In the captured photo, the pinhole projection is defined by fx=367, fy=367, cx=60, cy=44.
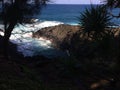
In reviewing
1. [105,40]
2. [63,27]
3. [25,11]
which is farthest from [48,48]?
[105,40]

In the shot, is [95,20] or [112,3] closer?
[95,20]

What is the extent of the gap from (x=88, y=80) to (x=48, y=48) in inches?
792

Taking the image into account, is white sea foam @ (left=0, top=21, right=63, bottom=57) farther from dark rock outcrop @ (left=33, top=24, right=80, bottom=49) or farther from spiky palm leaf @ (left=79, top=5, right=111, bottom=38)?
spiky palm leaf @ (left=79, top=5, right=111, bottom=38)

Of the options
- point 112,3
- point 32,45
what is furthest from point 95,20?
point 32,45

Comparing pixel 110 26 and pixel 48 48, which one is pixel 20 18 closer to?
pixel 110 26

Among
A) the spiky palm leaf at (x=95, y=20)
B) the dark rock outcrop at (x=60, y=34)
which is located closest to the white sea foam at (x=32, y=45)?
the dark rock outcrop at (x=60, y=34)

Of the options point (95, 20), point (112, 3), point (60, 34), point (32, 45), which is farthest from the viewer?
point (60, 34)

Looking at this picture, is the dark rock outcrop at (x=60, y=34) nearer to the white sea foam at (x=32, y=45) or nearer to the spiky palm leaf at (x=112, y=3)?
the white sea foam at (x=32, y=45)

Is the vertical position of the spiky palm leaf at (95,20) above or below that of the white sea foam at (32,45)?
above

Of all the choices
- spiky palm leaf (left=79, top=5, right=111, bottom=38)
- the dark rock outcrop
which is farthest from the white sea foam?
spiky palm leaf (left=79, top=5, right=111, bottom=38)

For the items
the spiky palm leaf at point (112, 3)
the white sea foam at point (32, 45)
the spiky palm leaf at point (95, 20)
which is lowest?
the white sea foam at point (32, 45)

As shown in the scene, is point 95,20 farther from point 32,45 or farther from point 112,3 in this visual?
point 32,45

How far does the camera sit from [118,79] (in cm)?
1498

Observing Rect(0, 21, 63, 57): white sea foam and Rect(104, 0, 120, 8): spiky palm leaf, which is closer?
Rect(104, 0, 120, 8): spiky palm leaf
